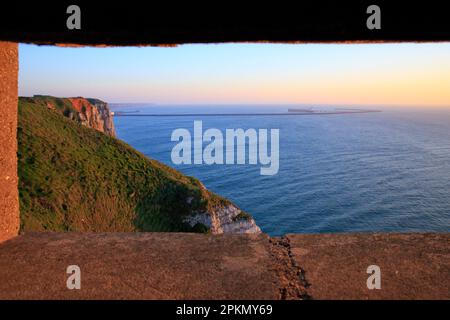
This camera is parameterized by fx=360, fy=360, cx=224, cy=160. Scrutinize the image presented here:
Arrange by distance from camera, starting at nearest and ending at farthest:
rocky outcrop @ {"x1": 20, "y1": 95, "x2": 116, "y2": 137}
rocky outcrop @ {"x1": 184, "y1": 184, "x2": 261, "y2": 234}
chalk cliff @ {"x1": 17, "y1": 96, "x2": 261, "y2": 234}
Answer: chalk cliff @ {"x1": 17, "y1": 96, "x2": 261, "y2": 234} → rocky outcrop @ {"x1": 184, "y1": 184, "x2": 261, "y2": 234} → rocky outcrop @ {"x1": 20, "y1": 95, "x2": 116, "y2": 137}

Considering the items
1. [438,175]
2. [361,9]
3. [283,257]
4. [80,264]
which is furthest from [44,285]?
[438,175]

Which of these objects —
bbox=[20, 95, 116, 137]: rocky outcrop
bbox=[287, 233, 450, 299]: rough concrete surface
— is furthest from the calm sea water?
bbox=[287, 233, 450, 299]: rough concrete surface

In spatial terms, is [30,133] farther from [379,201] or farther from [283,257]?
[379,201]

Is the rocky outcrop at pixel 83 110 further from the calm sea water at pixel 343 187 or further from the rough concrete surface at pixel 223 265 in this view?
the rough concrete surface at pixel 223 265

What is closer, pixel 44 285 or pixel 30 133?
pixel 44 285

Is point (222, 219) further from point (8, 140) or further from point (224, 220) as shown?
point (8, 140)

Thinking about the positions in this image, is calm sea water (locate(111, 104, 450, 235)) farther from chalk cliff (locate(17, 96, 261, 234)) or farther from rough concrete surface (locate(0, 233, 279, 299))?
rough concrete surface (locate(0, 233, 279, 299))

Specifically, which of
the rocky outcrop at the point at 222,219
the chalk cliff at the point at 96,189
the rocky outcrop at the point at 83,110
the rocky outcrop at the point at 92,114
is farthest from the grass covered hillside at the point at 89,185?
the rocky outcrop at the point at 92,114
